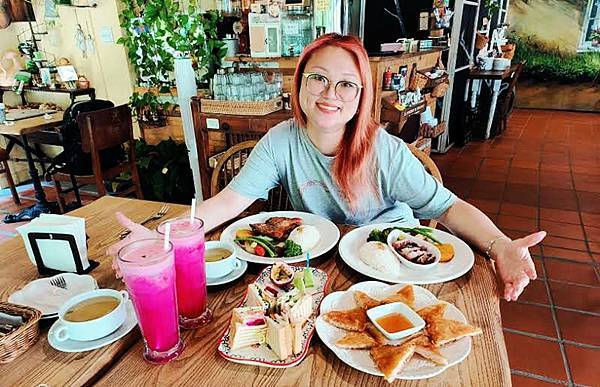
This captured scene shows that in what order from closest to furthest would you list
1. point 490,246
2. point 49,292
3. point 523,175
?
point 49,292
point 490,246
point 523,175

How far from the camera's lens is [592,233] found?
3.13m

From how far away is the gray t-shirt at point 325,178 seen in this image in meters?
1.39

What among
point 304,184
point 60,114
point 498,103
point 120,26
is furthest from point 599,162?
point 60,114

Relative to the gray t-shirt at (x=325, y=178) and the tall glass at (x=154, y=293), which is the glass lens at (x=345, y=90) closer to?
the gray t-shirt at (x=325, y=178)

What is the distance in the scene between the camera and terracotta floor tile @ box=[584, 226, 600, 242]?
304cm

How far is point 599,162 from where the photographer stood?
4805 mm

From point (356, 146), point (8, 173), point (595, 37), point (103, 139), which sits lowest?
point (8, 173)

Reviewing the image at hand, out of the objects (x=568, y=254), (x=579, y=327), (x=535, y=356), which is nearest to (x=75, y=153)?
(x=535, y=356)

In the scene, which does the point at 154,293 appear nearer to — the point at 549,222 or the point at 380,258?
the point at 380,258

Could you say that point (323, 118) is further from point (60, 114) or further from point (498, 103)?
point (498, 103)

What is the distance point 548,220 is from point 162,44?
3.84m

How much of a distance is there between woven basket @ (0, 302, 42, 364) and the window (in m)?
9.72

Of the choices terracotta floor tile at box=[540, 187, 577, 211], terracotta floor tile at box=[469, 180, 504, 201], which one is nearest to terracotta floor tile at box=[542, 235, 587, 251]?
terracotta floor tile at box=[540, 187, 577, 211]

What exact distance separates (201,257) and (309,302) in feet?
0.86
